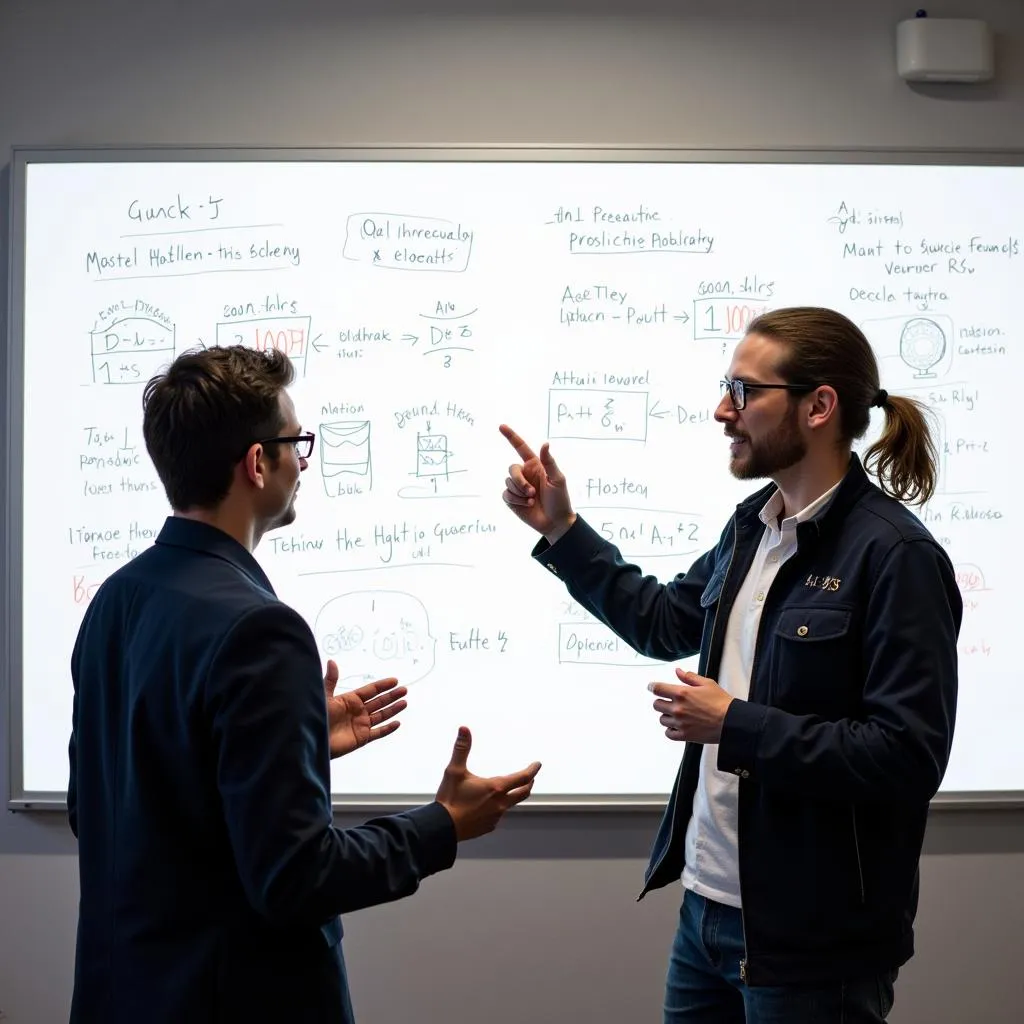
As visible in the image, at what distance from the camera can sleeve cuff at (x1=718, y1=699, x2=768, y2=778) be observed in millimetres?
1498

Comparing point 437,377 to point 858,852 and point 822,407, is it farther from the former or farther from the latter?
point 858,852

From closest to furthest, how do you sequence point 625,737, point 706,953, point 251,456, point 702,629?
point 251,456 < point 706,953 < point 702,629 < point 625,737

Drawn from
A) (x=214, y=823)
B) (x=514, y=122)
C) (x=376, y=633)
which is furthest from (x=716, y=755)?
(x=514, y=122)

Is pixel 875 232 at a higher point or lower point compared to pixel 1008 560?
higher

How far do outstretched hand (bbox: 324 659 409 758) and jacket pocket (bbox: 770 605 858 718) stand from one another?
605 millimetres

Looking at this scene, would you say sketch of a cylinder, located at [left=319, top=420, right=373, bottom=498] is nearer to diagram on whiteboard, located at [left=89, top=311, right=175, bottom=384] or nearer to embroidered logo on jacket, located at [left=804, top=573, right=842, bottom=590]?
diagram on whiteboard, located at [left=89, top=311, right=175, bottom=384]

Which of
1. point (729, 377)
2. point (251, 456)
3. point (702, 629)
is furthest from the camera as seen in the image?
point (702, 629)

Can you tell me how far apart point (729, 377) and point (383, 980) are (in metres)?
1.78

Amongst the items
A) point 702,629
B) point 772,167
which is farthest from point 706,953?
point 772,167

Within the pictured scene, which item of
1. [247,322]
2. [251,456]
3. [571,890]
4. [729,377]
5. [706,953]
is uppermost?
[247,322]

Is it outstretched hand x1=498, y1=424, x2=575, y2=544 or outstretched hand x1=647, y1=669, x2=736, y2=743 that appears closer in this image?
outstretched hand x1=647, y1=669, x2=736, y2=743

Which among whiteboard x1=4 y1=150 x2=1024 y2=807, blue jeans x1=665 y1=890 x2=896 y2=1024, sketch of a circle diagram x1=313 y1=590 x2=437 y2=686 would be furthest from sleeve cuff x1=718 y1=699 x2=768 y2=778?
sketch of a circle diagram x1=313 y1=590 x2=437 y2=686

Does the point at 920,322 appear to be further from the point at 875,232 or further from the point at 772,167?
the point at 772,167

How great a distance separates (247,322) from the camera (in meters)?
2.56
